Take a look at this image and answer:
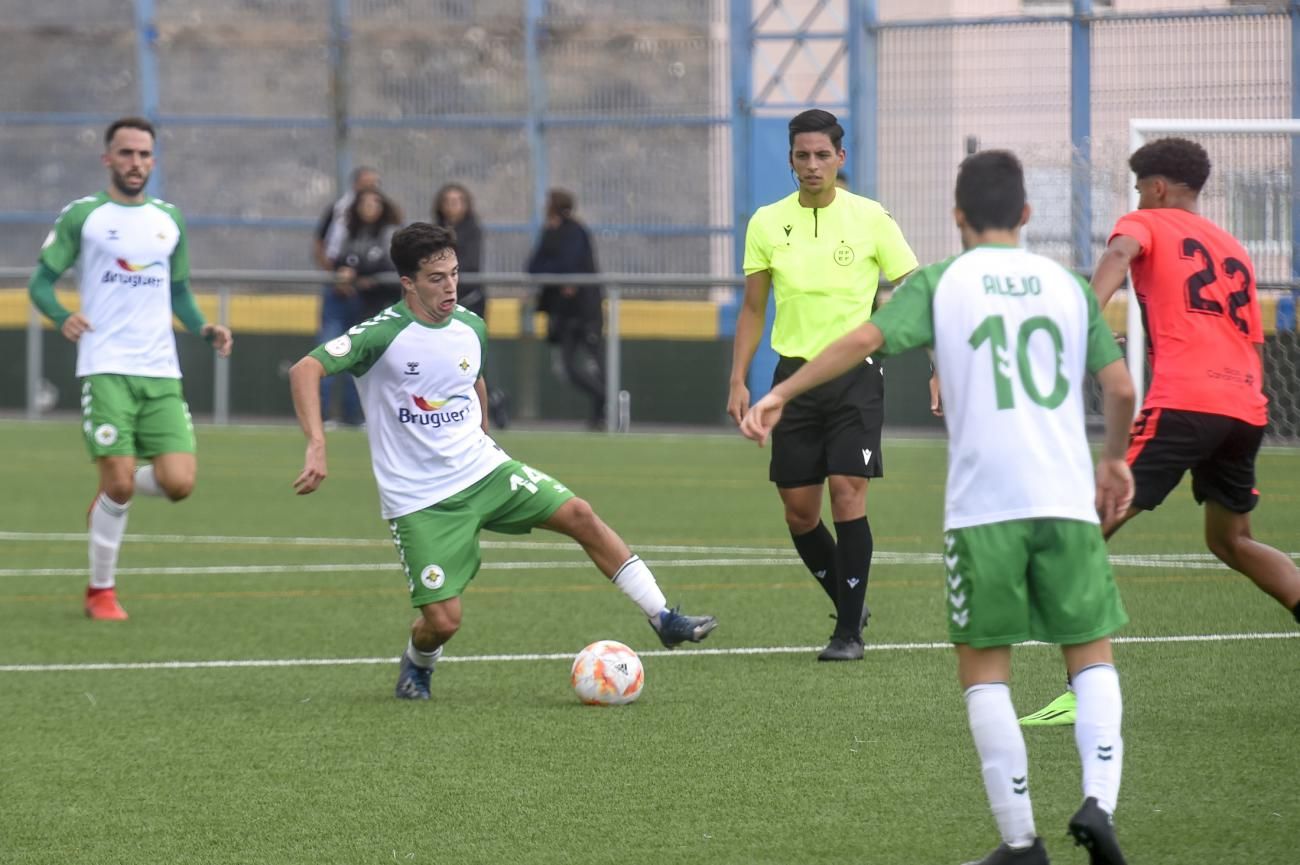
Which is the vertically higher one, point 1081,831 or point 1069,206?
point 1069,206

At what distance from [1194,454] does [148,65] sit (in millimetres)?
21358

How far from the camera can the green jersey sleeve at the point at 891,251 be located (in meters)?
8.17

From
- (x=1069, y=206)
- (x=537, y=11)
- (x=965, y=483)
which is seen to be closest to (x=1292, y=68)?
(x=1069, y=206)

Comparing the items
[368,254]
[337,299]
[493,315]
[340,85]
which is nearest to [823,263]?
[368,254]

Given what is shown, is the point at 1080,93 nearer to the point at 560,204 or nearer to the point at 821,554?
the point at 560,204

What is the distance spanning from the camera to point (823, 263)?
8133 millimetres

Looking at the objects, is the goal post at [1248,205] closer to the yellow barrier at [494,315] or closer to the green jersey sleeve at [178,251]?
the green jersey sleeve at [178,251]

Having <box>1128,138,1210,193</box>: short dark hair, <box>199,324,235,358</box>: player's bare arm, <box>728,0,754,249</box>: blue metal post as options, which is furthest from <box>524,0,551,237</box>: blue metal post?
<box>1128,138,1210,193</box>: short dark hair

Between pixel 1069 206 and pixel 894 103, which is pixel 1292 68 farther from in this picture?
pixel 894 103

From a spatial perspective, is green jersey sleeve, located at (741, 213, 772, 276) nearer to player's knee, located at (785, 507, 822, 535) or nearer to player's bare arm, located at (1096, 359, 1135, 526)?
player's knee, located at (785, 507, 822, 535)

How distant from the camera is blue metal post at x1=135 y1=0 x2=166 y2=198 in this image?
26.0 metres

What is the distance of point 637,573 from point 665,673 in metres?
0.50

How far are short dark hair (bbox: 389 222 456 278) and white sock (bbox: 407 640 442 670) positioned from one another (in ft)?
4.43

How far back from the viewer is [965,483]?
4.88 meters
